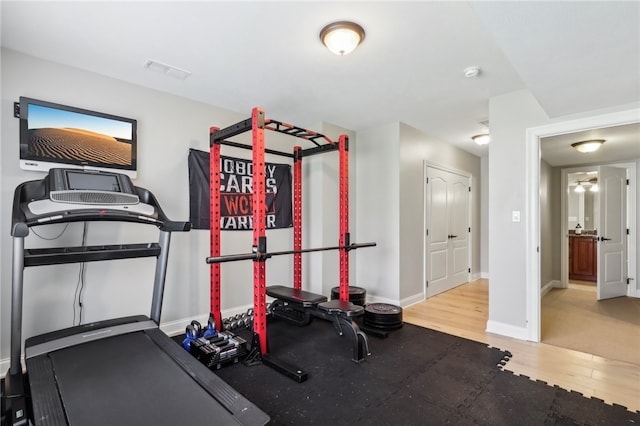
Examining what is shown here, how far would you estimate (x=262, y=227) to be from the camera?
8.73 feet

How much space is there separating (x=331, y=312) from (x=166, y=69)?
2609mm

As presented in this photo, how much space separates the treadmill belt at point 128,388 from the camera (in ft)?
4.94

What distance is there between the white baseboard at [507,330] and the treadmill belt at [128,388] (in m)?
2.90

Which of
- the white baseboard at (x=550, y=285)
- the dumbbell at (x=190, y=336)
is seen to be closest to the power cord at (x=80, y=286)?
the dumbbell at (x=190, y=336)

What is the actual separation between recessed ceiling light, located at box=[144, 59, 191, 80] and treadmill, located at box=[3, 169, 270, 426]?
99 centimetres

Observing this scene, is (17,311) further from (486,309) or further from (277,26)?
(486,309)

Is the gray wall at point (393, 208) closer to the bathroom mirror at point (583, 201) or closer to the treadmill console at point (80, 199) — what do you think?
the treadmill console at point (80, 199)

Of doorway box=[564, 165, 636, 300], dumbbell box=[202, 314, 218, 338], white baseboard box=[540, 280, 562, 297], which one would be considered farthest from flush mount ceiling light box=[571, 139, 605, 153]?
dumbbell box=[202, 314, 218, 338]

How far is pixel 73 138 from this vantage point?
264cm

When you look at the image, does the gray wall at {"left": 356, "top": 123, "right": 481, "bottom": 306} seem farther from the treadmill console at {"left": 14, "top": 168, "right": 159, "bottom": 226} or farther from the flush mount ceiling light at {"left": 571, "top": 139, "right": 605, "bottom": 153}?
the treadmill console at {"left": 14, "top": 168, "right": 159, "bottom": 226}

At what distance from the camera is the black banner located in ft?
11.1

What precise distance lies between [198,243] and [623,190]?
652 centimetres

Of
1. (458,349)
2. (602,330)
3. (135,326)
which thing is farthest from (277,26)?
(602,330)

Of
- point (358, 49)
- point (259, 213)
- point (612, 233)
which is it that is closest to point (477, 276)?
point (612, 233)
